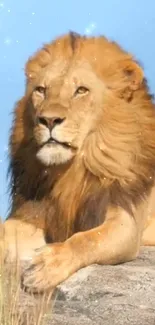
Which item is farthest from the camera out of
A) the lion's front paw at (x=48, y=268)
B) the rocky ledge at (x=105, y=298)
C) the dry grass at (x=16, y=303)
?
the lion's front paw at (x=48, y=268)

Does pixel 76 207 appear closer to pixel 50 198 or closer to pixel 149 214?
pixel 50 198

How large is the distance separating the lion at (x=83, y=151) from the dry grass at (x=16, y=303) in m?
0.64

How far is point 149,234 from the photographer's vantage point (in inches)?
228

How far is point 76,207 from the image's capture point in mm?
5293

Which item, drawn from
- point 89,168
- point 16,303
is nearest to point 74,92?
point 89,168

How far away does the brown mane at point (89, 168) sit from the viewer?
516 cm

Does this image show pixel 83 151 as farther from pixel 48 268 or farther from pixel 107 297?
pixel 107 297

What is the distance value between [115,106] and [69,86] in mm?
324

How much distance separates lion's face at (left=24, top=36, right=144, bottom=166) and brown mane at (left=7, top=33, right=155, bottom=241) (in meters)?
0.01

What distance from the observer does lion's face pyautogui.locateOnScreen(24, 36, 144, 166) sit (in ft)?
15.7

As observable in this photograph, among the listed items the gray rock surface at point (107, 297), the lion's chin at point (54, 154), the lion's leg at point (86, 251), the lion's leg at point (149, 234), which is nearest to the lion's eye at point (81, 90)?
the lion's chin at point (54, 154)

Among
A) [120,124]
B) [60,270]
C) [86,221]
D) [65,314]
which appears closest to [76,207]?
[86,221]

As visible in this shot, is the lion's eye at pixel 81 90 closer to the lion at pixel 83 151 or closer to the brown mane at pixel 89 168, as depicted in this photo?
the lion at pixel 83 151

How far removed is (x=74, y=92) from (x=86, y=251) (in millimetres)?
845
